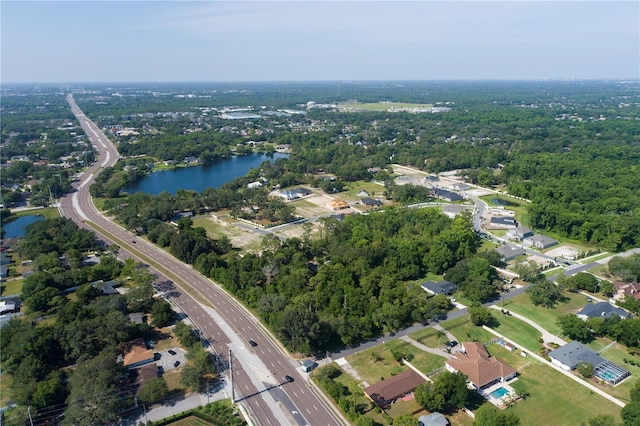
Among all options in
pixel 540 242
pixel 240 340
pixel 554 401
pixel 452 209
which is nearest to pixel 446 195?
pixel 452 209

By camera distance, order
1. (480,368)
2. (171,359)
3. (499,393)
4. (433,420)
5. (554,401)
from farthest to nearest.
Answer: (171,359), (480,368), (499,393), (554,401), (433,420)

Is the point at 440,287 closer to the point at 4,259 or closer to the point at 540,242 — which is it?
the point at 540,242

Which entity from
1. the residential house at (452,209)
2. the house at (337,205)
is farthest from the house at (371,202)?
the residential house at (452,209)

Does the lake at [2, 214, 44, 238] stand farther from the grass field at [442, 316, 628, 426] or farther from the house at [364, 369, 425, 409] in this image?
the grass field at [442, 316, 628, 426]

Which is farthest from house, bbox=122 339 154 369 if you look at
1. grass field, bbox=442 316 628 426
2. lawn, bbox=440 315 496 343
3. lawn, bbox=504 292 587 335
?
lawn, bbox=504 292 587 335

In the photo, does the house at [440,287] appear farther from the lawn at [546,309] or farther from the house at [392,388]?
the house at [392,388]

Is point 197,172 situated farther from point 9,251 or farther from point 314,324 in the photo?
point 314,324
